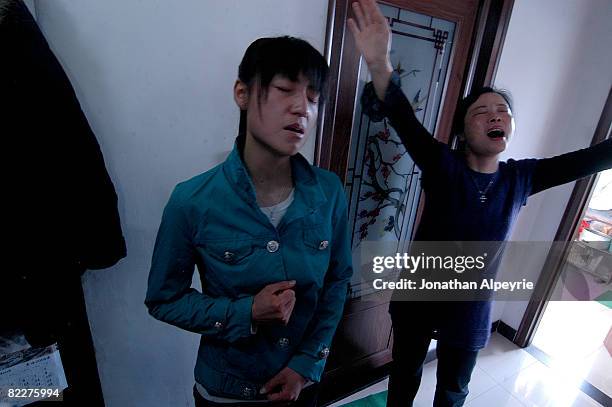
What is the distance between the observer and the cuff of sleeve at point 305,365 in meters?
0.82

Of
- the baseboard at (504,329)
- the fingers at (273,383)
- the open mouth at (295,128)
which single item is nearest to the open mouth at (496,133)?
the open mouth at (295,128)

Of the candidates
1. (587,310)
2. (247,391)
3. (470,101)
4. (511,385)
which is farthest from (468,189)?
(587,310)

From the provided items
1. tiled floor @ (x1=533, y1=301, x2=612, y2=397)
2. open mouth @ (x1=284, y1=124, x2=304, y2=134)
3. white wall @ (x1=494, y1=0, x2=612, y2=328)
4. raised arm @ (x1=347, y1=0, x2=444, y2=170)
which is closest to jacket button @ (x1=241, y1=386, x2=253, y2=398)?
open mouth @ (x1=284, y1=124, x2=304, y2=134)

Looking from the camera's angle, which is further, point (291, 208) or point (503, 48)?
point (503, 48)

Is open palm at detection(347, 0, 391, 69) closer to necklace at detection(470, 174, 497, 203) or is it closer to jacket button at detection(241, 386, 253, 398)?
necklace at detection(470, 174, 497, 203)

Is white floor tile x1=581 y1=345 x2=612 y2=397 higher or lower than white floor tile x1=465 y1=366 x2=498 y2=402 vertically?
lower

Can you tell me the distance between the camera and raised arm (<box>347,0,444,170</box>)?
91 centimetres

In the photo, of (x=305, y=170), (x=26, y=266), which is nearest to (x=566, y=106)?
(x=305, y=170)

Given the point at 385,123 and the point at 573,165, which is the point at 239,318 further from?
the point at 573,165

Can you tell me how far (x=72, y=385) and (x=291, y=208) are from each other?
853 mm

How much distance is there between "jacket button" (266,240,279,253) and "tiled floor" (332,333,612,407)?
1310mm

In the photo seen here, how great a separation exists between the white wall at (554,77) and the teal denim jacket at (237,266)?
51.5 inches

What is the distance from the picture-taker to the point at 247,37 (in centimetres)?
94

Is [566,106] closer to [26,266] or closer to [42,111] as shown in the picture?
[42,111]
